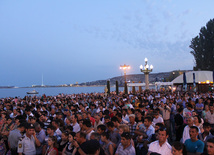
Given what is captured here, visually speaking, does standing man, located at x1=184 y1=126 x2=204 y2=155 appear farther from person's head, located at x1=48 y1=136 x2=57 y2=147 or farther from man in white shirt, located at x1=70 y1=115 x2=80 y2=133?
man in white shirt, located at x1=70 y1=115 x2=80 y2=133

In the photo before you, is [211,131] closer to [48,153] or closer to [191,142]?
[191,142]

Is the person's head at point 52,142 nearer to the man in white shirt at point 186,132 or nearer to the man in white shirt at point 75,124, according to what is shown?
the man in white shirt at point 75,124

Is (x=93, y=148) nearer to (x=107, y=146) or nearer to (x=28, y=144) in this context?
(x=107, y=146)

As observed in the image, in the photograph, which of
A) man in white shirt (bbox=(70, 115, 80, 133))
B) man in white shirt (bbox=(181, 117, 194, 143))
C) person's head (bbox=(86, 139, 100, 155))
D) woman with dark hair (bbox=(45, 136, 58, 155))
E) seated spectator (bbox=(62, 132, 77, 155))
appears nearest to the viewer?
person's head (bbox=(86, 139, 100, 155))

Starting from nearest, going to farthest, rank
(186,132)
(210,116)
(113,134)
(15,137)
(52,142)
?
(52,142) < (186,132) < (113,134) < (15,137) < (210,116)

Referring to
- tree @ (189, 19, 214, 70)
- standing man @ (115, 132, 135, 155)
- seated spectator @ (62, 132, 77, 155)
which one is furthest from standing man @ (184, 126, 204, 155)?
tree @ (189, 19, 214, 70)

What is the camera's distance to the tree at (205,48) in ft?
133

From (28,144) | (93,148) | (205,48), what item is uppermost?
(205,48)

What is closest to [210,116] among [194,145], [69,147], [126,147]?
[194,145]

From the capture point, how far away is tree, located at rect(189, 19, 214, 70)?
40.6 m

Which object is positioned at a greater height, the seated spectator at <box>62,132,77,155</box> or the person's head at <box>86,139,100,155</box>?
the person's head at <box>86,139,100,155</box>

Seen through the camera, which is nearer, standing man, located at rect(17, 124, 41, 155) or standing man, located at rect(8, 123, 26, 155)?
standing man, located at rect(17, 124, 41, 155)

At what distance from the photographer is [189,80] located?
35875mm

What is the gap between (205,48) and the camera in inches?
1624
